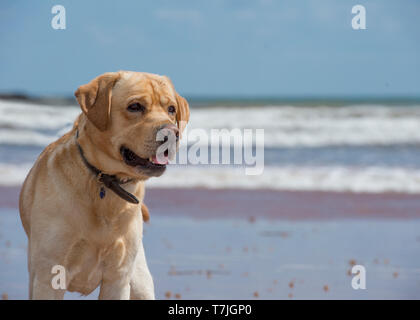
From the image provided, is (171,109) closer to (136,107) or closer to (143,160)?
(136,107)

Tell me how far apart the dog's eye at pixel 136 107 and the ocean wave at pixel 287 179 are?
25.0 ft

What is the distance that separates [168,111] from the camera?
3391 millimetres

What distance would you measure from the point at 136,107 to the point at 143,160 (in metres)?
0.27

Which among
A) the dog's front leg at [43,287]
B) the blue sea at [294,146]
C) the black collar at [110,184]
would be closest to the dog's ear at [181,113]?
the black collar at [110,184]

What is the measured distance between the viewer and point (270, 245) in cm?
691

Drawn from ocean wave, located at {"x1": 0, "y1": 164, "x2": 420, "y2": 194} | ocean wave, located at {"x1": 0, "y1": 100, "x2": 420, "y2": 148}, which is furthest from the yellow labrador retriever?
ocean wave, located at {"x1": 0, "y1": 100, "x2": 420, "y2": 148}

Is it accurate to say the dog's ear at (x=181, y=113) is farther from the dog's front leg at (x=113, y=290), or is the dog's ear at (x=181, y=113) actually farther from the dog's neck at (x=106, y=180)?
the dog's front leg at (x=113, y=290)

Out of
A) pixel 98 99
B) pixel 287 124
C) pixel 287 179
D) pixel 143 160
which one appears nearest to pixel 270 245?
pixel 143 160

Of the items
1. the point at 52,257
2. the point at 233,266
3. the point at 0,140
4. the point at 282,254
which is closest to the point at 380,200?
the point at 282,254

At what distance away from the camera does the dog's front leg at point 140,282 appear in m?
3.86

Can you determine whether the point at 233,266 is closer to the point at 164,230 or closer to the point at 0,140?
the point at 164,230

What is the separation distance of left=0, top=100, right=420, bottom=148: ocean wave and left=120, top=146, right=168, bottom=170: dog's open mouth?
11569 mm
